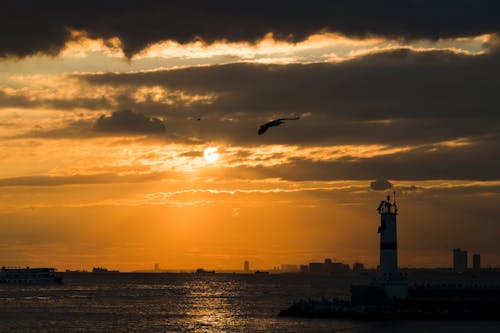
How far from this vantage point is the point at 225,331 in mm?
94562

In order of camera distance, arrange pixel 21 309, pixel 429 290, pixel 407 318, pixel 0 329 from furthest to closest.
Answer: pixel 21 309 → pixel 429 290 → pixel 0 329 → pixel 407 318

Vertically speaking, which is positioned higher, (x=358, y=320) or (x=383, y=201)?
(x=383, y=201)

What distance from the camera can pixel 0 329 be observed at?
97875mm

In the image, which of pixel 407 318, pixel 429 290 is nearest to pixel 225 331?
pixel 407 318

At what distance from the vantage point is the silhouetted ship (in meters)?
93.2

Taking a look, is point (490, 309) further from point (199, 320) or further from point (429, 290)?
point (199, 320)

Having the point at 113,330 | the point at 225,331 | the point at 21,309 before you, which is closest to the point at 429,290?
the point at 225,331

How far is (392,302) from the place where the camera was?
95.2m

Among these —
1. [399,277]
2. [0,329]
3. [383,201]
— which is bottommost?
[0,329]

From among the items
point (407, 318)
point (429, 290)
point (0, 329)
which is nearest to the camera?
point (407, 318)

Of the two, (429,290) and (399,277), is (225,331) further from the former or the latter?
(429,290)

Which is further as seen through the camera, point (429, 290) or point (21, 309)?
point (21, 309)

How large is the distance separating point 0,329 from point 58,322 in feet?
32.4

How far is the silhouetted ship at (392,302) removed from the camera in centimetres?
9319
